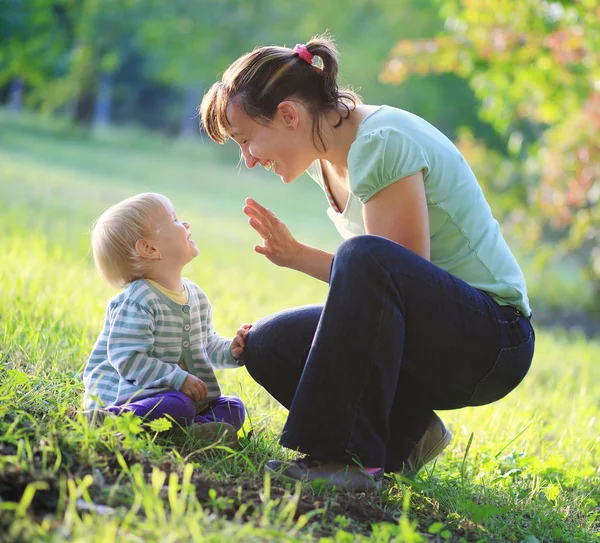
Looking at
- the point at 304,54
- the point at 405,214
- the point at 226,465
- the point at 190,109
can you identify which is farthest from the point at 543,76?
the point at 190,109

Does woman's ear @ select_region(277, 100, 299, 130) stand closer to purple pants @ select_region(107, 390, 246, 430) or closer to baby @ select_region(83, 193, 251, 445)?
baby @ select_region(83, 193, 251, 445)

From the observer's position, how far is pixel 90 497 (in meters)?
1.95

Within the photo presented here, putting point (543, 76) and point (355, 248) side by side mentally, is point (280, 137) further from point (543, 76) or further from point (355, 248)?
point (543, 76)

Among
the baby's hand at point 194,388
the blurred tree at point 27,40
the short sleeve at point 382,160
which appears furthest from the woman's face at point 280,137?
the blurred tree at point 27,40

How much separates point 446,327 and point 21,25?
24.0 m

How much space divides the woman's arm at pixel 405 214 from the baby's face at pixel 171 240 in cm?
68

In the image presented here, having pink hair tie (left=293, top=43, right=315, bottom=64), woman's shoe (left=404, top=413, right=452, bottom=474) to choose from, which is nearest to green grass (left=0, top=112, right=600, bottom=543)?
woman's shoe (left=404, top=413, right=452, bottom=474)

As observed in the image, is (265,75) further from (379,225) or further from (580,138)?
(580,138)

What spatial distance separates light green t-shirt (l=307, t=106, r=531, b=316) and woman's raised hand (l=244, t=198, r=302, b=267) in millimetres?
295

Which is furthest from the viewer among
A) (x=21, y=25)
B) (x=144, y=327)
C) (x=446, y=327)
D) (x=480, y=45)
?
(x=21, y=25)

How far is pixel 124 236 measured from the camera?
108 inches

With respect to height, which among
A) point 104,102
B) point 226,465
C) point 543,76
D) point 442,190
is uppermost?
point 543,76

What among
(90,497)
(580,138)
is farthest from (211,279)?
(90,497)

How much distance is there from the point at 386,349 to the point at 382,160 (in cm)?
60
